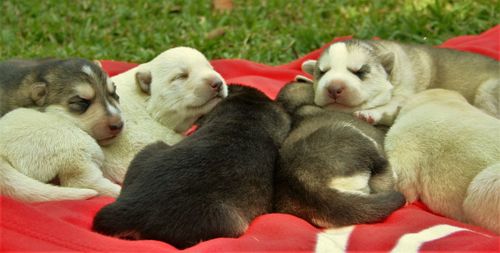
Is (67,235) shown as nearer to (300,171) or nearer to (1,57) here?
(300,171)

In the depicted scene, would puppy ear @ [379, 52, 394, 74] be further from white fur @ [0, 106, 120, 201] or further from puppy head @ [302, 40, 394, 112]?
white fur @ [0, 106, 120, 201]

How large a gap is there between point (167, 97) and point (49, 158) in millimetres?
1322

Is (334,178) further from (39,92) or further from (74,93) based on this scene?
(39,92)

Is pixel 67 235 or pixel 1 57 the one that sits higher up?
pixel 67 235

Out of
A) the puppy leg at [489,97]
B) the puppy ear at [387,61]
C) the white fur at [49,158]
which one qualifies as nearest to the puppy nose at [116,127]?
the white fur at [49,158]

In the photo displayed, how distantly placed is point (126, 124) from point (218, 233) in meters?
1.85

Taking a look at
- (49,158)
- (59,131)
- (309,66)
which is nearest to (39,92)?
(59,131)

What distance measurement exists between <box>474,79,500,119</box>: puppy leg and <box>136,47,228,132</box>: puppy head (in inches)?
94.9

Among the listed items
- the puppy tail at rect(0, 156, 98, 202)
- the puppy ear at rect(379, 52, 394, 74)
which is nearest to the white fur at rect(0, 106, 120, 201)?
the puppy tail at rect(0, 156, 98, 202)

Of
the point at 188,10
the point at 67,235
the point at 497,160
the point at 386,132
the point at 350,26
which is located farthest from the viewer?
the point at 188,10

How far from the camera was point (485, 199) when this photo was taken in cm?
405

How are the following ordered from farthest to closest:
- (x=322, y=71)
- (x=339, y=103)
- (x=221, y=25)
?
1. (x=221, y=25)
2. (x=322, y=71)
3. (x=339, y=103)

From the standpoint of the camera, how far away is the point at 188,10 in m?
10.5

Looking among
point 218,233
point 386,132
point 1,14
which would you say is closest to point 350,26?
point 386,132
